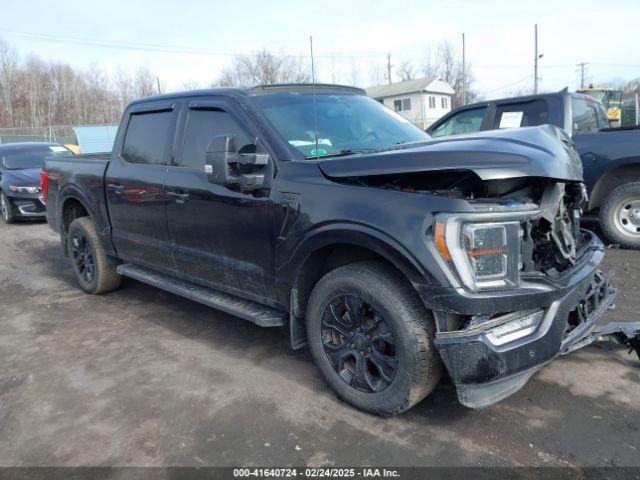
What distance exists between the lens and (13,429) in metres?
3.05

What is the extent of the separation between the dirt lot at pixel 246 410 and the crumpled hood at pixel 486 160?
1.35 m

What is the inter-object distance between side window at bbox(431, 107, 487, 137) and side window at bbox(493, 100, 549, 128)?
0.26 metres

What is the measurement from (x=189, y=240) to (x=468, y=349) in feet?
7.92

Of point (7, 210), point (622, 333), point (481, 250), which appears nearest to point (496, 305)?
point (481, 250)

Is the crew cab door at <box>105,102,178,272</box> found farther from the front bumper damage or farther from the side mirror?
the front bumper damage

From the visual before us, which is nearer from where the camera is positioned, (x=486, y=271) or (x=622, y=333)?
(x=486, y=271)

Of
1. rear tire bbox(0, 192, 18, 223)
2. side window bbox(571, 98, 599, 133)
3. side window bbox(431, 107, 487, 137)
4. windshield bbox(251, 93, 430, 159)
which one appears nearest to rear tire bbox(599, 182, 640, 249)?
side window bbox(571, 98, 599, 133)

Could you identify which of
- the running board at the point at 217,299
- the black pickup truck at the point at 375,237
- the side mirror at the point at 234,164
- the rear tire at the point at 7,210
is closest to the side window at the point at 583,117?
the black pickup truck at the point at 375,237

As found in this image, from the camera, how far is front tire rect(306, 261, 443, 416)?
2.69m

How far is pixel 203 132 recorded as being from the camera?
3.96 m

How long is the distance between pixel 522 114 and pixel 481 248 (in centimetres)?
485

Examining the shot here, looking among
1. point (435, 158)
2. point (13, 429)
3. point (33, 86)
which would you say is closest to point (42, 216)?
point (13, 429)

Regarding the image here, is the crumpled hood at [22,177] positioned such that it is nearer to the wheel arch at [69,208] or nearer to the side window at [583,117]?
the wheel arch at [69,208]

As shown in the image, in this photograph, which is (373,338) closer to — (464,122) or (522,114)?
(522,114)
